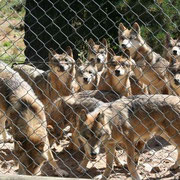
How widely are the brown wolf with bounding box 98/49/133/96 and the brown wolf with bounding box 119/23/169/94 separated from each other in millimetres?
411

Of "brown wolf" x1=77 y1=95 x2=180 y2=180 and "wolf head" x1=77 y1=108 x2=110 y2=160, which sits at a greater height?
"wolf head" x1=77 y1=108 x2=110 y2=160

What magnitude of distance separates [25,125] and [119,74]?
2.83 metres

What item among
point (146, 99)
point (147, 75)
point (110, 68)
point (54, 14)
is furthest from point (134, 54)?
point (146, 99)

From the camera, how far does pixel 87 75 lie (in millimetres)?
8797

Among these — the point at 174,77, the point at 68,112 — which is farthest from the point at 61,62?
the point at 174,77

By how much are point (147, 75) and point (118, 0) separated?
67.0 inches

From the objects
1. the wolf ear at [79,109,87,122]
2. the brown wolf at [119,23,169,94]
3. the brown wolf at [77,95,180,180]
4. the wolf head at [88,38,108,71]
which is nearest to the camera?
the wolf ear at [79,109,87,122]

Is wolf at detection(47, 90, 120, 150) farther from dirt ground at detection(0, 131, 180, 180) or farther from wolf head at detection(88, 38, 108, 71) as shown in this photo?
wolf head at detection(88, 38, 108, 71)

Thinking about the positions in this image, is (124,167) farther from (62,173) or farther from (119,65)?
(119,65)

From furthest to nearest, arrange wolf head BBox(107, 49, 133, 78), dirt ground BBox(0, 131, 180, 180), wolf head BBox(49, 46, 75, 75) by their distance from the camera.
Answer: wolf head BBox(49, 46, 75, 75) → wolf head BBox(107, 49, 133, 78) → dirt ground BBox(0, 131, 180, 180)

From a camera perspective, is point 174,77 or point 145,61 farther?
point 145,61

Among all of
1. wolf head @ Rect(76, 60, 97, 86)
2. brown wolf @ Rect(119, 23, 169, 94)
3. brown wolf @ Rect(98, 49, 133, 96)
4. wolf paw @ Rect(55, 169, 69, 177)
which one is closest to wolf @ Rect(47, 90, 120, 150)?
wolf paw @ Rect(55, 169, 69, 177)

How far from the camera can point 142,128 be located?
20.7 ft

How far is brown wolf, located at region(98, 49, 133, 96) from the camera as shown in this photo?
8.27 metres
